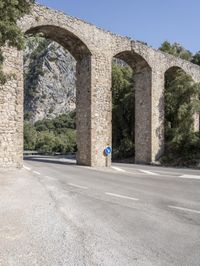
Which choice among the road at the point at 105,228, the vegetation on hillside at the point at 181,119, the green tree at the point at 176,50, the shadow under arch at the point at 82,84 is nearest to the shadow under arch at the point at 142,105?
the vegetation on hillside at the point at 181,119

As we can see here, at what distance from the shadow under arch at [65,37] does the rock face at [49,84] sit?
68.5 metres

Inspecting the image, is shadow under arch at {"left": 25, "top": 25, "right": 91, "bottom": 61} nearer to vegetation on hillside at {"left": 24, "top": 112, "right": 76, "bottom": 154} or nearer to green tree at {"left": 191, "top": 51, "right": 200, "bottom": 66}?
green tree at {"left": 191, "top": 51, "right": 200, "bottom": 66}

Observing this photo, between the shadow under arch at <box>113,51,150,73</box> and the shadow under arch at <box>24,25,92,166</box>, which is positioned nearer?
the shadow under arch at <box>24,25,92,166</box>

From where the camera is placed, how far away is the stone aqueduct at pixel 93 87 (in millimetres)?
16656

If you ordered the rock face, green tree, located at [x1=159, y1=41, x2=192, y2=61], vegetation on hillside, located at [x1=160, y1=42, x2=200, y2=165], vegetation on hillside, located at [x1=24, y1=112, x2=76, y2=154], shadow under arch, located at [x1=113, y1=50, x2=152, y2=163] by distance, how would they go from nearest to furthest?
vegetation on hillside, located at [x1=160, y1=42, x2=200, y2=165], shadow under arch, located at [x1=113, y1=50, x2=152, y2=163], green tree, located at [x1=159, y1=41, x2=192, y2=61], vegetation on hillside, located at [x1=24, y1=112, x2=76, y2=154], the rock face

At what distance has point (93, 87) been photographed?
20.9 m

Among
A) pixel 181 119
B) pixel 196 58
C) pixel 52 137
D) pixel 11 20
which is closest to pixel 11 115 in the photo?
A: pixel 11 20

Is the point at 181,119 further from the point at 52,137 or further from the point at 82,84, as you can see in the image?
the point at 52,137

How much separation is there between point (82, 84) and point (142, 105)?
6353 mm

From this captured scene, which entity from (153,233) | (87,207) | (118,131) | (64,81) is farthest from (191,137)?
(64,81)

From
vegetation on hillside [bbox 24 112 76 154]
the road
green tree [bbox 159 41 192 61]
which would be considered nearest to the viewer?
the road

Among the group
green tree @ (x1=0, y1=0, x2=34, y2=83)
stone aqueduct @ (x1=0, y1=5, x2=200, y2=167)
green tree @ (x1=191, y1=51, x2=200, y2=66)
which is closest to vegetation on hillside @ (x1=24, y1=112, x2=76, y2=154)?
green tree @ (x1=191, y1=51, x2=200, y2=66)

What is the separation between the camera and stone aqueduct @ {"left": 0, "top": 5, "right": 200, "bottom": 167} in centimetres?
1666

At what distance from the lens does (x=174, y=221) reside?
19.3 feet
